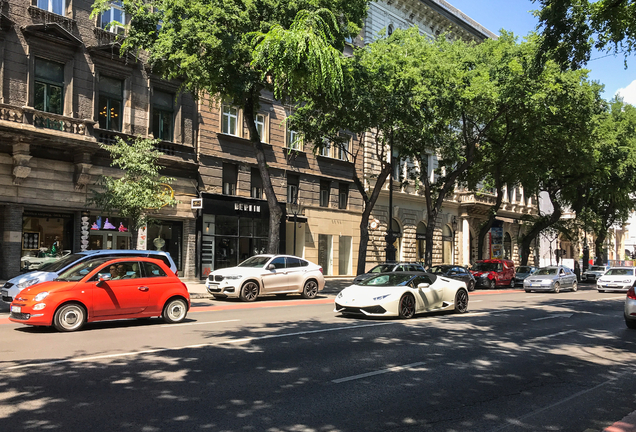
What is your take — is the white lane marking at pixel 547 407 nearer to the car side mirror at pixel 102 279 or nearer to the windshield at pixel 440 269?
the car side mirror at pixel 102 279

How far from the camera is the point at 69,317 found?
11.1 metres

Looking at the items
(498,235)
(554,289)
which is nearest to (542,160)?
(554,289)

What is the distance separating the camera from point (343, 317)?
14188 mm

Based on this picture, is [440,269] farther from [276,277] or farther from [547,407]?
[547,407]

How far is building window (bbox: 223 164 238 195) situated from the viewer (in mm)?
29047

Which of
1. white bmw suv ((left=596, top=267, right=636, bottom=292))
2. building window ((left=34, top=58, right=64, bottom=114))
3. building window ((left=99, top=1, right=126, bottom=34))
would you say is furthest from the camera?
white bmw suv ((left=596, top=267, right=636, bottom=292))

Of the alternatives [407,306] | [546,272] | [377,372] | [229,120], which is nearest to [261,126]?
[229,120]

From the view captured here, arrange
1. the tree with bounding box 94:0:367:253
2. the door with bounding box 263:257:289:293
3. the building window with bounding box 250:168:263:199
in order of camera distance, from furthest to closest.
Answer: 1. the building window with bounding box 250:168:263:199
2. the door with bounding box 263:257:289:293
3. the tree with bounding box 94:0:367:253

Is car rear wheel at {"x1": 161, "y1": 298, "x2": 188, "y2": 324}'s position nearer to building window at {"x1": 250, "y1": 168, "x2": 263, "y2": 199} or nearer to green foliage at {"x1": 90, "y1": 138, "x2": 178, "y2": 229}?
green foliage at {"x1": 90, "y1": 138, "x2": 178, "y2": 229}

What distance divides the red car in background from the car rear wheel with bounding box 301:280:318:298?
15171 millimetres

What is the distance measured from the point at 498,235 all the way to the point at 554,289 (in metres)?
21.6

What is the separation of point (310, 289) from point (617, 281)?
60.7 feet

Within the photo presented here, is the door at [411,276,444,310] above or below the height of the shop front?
below

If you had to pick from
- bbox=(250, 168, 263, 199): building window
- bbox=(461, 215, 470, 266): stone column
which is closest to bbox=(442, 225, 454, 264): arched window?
bbox=(461, 215, 470, 266): stone column
